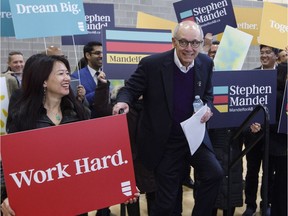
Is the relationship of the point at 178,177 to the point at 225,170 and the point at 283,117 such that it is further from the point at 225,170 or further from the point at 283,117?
the point at 283,117

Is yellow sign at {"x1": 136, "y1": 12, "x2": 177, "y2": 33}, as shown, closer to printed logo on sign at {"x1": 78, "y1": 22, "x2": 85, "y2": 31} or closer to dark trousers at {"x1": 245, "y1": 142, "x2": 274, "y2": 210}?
printed logo on sign at {"x1": 78, "y1": 22, "x2": 85, "y2": 31}

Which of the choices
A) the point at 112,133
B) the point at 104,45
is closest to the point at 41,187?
the point at 112,133

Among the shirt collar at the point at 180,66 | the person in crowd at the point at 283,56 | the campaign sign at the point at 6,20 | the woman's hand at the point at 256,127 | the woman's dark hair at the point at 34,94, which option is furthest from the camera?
the person in crowd at the point at 283,56

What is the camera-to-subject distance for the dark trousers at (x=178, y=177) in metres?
2.34

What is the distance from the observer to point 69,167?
62.1 inches

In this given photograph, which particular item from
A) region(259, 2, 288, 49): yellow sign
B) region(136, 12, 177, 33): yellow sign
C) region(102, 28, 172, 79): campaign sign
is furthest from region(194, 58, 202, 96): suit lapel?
region(136, 12, 177, 33): yellow sign

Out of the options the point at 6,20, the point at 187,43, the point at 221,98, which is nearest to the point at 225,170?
the point at 221,98

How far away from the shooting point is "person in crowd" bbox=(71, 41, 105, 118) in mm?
3150

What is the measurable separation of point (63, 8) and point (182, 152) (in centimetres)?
150

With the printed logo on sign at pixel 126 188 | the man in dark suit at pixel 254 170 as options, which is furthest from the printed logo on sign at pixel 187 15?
the printed logo on sign at pixel 126 188

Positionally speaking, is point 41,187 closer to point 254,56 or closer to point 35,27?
point 35,27

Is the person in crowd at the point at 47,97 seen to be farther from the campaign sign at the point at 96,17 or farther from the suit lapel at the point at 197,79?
the campaign sign at the point at 96,17

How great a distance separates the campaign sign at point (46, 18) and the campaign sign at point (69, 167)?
4.82 ft

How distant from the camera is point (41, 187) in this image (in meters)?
1.53
